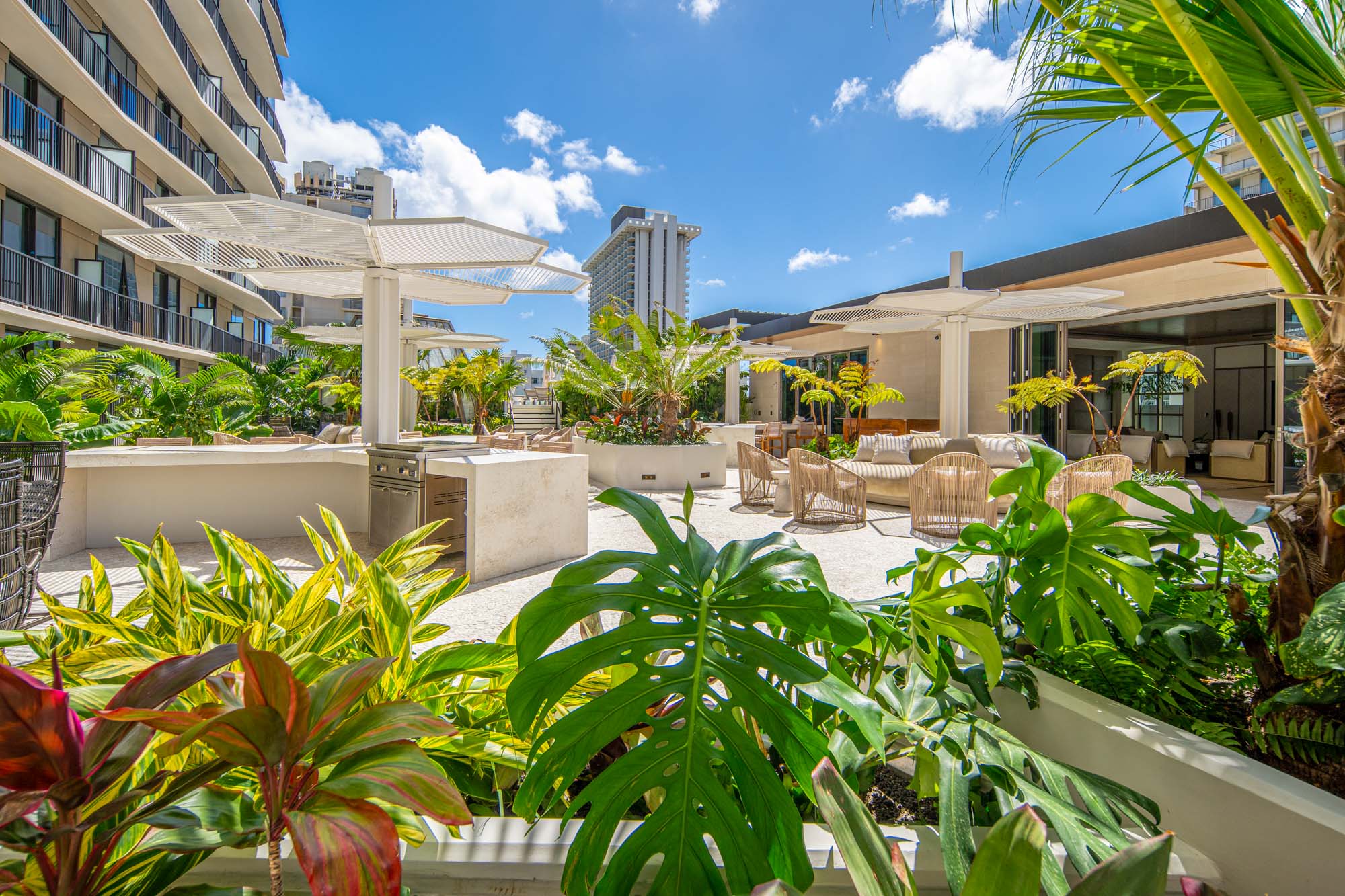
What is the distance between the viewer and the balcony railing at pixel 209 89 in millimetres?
16859

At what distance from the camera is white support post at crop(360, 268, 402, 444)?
6324mm

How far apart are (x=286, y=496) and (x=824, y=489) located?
6.06m

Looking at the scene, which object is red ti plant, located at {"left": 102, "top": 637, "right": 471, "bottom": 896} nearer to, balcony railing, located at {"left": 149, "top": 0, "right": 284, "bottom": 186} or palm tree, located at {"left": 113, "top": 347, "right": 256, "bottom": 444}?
palm tree, located at {"left": 113, "top": 347, "right": 256, "bottom": 444}

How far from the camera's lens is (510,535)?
505 centimetres

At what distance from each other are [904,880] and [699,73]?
14.5 metres

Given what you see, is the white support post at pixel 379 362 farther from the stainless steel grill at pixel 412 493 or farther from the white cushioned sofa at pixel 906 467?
the white cushioned sofa at pixel 906 467

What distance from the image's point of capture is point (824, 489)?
739 centimetres

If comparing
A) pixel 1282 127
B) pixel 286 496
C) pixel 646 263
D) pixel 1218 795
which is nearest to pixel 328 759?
pixel 1218 795

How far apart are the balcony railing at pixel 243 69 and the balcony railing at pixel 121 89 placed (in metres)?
3.64

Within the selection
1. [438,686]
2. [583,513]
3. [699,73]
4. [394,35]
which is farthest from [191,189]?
[438,686]

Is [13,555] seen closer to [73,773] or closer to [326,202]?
[73,773]

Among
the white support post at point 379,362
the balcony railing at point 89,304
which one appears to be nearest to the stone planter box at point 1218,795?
the white support post at point 379,362

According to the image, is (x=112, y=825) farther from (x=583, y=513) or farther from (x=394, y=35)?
(x=394, y=35)

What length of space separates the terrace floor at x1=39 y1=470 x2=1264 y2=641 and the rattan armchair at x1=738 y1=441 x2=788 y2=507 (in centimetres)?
29
